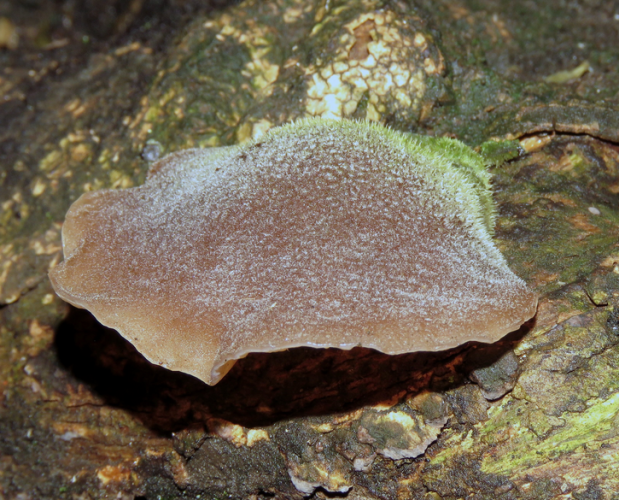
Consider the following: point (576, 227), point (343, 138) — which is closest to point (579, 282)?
point (576, 227)

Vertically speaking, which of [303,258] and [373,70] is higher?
[373,70]

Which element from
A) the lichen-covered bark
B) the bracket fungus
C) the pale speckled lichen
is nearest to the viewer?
the bracket fungus

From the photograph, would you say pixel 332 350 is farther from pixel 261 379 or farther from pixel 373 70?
pixel 373 70

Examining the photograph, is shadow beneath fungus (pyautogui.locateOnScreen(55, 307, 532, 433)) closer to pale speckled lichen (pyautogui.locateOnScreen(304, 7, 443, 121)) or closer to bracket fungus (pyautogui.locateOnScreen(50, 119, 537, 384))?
bracket fungus (pyautogui.locateOnScreen(50, 119, 537, 384))

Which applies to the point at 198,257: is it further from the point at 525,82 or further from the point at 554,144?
the point at 525,82

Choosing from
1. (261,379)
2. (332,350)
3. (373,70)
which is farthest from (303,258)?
(373,70)

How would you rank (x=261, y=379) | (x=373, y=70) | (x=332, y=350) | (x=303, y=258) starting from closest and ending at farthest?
(x=303, y=258) < (x=332, y=350) < (x=261, y=379) < (x=373, y=70)

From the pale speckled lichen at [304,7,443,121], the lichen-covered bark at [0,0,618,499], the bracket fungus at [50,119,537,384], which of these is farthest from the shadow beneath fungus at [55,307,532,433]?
the pale speckled lichen at [304,7,443,121]
